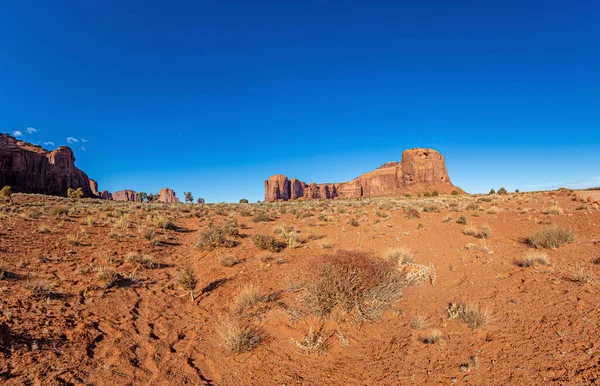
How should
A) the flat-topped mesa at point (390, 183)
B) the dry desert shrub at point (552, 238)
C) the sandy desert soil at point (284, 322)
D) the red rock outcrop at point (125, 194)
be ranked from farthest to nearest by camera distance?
the red rock outcrop at point (125, 194) → the flat-topped mesa at point (390, 183) → the dry desert shrub at point (552, 238) → the sandy desert soil at point (284, 322)

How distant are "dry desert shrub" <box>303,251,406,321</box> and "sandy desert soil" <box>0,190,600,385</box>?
0.16m

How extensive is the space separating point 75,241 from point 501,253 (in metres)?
15.8

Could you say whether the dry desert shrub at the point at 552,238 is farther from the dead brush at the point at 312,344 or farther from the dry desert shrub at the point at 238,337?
the dry desert shrub at the point at 238,337

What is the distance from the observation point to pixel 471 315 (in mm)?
4988

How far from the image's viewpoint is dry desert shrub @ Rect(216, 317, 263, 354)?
4.78m

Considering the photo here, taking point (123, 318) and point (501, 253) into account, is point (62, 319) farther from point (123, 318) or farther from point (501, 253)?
point (501, 253)

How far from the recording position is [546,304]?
5.13 m

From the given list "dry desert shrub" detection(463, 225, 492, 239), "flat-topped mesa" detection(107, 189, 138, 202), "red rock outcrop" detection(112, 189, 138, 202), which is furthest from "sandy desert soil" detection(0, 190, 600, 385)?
"red rock outcrop" detection(112, 189, 138, 202)

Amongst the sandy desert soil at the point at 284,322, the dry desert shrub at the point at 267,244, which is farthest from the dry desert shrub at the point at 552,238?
the dry desert shrub at the point at 267,244

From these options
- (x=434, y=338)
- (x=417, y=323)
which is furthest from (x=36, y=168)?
(x=434, y=338)

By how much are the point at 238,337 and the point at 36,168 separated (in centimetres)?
10000

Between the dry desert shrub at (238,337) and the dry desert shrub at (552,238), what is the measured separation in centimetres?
951

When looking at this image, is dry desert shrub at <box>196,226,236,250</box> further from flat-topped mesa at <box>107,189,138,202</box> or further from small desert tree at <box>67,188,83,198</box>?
flat-topped mesa at <box>107,189,138,202</box>

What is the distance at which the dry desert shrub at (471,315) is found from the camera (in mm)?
4864
